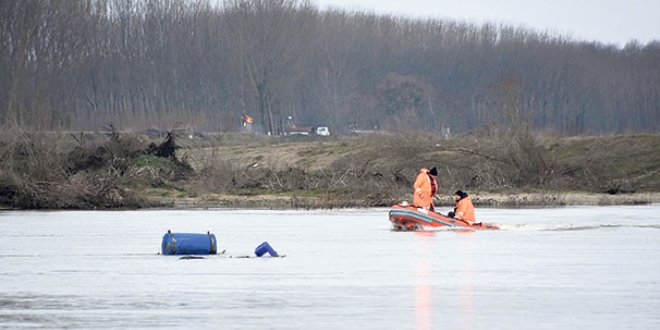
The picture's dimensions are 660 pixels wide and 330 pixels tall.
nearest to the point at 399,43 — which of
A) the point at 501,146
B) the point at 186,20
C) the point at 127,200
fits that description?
the point at 186,20

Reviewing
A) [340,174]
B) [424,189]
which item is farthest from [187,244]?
[340,174]

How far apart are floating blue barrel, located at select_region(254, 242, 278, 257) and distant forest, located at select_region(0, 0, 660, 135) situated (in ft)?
91.1

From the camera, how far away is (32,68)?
82812 mm

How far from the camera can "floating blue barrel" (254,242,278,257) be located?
2597 cm

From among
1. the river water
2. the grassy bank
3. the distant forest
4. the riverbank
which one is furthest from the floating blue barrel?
the distant forest

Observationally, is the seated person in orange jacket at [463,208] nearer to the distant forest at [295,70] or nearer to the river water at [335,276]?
the river water at [335,276]

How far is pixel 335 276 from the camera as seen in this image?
A: 22.9m

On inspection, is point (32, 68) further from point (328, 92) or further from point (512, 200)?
point (512, 200)

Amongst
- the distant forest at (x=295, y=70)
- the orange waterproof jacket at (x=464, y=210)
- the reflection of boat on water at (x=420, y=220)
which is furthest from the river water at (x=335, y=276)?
the distant forest at (x=295, y=70)

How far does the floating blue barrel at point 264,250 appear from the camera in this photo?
26.0m

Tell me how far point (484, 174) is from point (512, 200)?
4.37m

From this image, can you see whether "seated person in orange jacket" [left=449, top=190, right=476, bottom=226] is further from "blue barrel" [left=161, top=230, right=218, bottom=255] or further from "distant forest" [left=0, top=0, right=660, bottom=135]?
"distant forest" [left=0, top=0, right=660, bottom=135]

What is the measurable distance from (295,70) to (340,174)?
163ft

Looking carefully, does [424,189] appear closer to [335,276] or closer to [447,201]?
[335,276]
